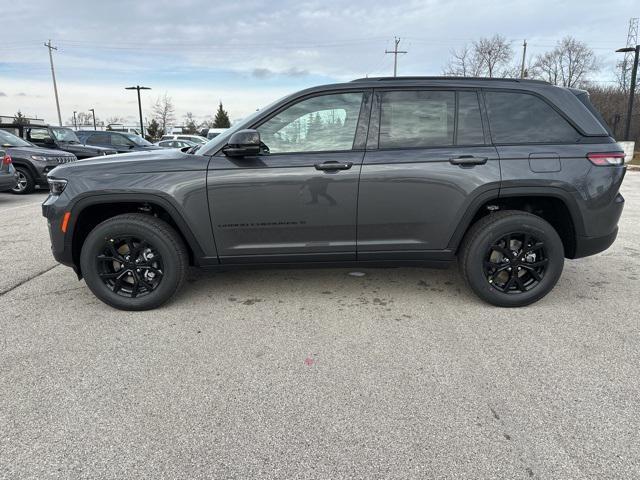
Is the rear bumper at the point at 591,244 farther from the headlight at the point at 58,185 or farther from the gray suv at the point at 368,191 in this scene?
the headlight at the point at 58,185

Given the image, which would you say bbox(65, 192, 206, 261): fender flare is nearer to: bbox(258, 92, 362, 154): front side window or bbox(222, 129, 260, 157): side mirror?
bbox(222, 129, 260, 157): side mirror

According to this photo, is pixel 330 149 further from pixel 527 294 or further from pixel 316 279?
pixel 527 294

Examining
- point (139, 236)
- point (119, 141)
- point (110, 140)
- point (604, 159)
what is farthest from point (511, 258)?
point (110, 140)

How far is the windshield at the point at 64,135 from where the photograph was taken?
49.7ft

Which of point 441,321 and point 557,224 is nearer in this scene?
point 441,321

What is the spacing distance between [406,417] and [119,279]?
2498 millimetres

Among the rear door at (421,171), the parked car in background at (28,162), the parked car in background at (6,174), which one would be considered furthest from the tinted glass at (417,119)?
the parked car in background at (28,162)

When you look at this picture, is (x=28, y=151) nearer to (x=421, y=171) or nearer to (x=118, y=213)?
(x=118, y=213)

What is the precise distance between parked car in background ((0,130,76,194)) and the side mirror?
9.55 meters

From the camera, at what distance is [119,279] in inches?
139

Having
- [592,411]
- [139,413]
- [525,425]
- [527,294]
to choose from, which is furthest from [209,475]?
[527,294]

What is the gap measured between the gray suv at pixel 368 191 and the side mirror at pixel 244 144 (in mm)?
21

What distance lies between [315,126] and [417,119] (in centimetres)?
81

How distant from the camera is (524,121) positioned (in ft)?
11.3
